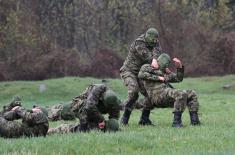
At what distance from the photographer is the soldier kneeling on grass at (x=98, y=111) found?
11.3m

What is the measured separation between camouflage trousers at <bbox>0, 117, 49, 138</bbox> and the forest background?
2867 cm

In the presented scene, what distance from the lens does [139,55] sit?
14.0 metres

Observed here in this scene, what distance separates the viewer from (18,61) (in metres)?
40.3

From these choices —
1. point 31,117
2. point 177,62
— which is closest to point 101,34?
point 177,62

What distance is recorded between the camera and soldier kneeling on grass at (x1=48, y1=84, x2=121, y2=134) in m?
11.3

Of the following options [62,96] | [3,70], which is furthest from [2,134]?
[3,70]

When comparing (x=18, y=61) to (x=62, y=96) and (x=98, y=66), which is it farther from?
(x=62, y=96)

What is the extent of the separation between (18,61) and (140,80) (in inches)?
1076

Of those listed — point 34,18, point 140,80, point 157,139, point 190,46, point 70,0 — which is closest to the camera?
point 157,139

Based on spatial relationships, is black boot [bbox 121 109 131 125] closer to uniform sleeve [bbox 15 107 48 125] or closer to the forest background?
uniform sleeve [bbox 15 107 48 125]

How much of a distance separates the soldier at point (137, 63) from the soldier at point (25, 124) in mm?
3464

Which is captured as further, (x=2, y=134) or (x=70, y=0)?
(x=70, y=0)

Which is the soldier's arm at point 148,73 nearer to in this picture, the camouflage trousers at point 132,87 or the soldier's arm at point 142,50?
the camouflage trousers at point 132,87

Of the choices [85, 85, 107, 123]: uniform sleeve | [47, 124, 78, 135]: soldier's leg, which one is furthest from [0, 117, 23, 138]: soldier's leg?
[85, 85, 107, 123]: uniform sleeve
